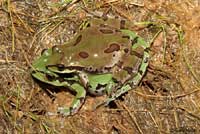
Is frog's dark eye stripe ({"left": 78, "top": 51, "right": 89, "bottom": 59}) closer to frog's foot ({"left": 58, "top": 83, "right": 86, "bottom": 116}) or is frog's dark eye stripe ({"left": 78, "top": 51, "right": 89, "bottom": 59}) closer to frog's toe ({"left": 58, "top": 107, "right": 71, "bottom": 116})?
frog's foot ({"left": 58, "top": 83, "right": 86, "bottom": 116})

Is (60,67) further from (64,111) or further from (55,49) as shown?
(64,111)

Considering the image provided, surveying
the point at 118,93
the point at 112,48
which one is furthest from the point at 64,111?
the point at 112,48

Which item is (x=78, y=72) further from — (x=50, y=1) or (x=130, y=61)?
(x=50, y=1)

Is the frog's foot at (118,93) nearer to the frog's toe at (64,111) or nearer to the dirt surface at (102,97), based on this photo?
the dirt surface at (102,97)

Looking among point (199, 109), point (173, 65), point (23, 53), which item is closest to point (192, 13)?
point (173, 65)

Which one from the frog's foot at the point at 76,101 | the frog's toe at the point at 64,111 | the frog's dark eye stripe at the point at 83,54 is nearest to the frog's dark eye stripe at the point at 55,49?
the frog's dark eye stripe at the point at 83,54

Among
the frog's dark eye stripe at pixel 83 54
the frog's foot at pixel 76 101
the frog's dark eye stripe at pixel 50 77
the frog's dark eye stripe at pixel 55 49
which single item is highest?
the frog's dark eye stripe at pixel 55 49

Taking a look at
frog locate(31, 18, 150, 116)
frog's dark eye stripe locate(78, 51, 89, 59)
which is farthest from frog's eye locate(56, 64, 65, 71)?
frog's dark eye stripe locate(78, 51, 89, 59)
